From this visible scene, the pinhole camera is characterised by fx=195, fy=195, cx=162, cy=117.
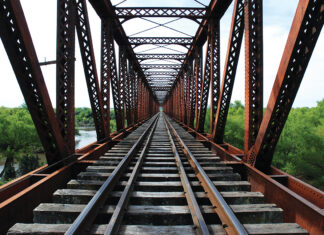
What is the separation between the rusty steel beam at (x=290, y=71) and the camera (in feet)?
9.08

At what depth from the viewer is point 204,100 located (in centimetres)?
1015

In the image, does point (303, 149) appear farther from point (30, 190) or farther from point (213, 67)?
point (30, 190)

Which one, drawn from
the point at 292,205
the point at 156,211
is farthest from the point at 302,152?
the point at 156,211

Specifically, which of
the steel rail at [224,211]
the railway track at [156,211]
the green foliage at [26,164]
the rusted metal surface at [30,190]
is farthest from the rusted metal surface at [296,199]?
the green foliage at [26,164]

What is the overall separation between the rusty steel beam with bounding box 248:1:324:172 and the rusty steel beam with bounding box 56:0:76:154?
4095 mm

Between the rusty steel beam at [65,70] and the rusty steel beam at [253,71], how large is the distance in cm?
402

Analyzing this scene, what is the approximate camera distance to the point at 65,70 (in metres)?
4.38

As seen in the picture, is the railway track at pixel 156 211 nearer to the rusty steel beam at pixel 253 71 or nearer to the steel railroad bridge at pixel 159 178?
the steel railroad bridge at pixel 159 178

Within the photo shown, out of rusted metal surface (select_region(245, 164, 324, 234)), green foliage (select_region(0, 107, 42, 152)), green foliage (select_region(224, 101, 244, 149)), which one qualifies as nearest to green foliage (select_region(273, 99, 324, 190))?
green foliage (select_region(224, 101, 244, 149))

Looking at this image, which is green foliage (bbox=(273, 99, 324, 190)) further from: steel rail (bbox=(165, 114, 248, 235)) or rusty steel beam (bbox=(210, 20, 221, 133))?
steel rail (bbox=(165, 114, 248, 235))

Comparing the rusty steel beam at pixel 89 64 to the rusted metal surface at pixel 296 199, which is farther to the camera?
the rusty steel beam at pixel 89 64

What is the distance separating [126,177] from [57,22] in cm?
364

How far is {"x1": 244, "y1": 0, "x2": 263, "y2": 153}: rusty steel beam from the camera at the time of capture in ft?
14.0

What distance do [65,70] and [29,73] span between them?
1138 millimetres
